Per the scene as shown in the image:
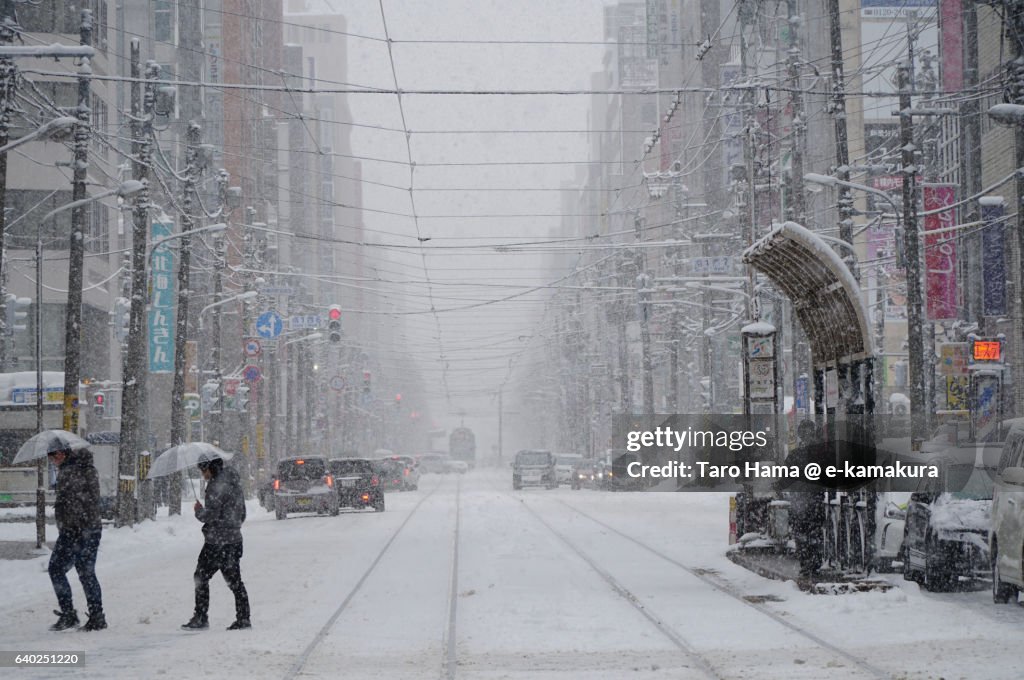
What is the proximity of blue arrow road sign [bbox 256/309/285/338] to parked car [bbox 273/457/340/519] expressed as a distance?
12.4 m

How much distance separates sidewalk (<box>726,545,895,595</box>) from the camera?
55.2ft

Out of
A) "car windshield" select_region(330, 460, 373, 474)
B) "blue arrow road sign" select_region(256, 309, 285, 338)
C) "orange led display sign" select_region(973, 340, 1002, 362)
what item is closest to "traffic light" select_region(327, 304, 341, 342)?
"blue arrow road sign" select_region(256, 309, 285, 338)

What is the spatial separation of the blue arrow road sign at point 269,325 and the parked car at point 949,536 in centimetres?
3731

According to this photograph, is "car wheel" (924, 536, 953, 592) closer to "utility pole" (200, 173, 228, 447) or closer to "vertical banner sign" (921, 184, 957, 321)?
"vertical banner sign" (921, 184, 957, 321)

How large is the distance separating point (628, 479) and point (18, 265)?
26810 mm

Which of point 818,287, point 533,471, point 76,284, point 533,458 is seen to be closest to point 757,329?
point 818,287

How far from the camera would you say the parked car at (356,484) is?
44.3 m

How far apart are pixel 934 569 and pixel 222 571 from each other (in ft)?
26.5

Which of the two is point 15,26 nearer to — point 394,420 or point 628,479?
point 628,479

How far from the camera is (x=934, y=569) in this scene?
16.8 metres

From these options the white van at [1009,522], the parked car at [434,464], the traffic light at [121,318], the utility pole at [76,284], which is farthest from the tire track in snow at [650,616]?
the parked car at [434,464]

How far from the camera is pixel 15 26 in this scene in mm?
23688

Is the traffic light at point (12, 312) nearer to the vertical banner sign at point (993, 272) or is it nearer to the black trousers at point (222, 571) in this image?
the vertical banner sign at point (993, 272)

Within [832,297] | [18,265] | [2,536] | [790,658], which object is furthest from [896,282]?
[790,658]
